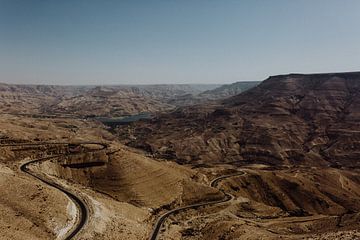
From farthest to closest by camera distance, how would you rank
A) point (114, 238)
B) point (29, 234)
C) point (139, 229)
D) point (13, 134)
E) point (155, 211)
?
1. point (13, 134)
2. point (155, 211)
3. point (139, 229)
4. point (114, 238)
5. point (29, 234)

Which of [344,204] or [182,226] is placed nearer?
[182,226]

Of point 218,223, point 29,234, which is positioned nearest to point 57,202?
point 29,234

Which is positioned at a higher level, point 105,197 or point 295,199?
point 105,197

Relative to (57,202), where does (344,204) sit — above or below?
below

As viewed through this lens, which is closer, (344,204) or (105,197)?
(105,197)

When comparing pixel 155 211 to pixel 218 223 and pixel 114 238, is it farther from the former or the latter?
pixel 114 238

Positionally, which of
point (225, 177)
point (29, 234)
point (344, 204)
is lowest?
point (344, 204)

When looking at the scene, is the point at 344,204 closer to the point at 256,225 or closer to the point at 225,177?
the point at 225,177

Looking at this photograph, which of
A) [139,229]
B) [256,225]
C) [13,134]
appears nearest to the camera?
[139,229]

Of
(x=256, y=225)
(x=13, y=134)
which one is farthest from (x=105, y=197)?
(x=13, y=134)
